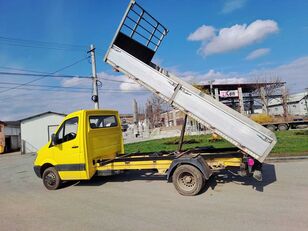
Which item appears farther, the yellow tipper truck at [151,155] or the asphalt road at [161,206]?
the yellow tipper truck at [151,155]

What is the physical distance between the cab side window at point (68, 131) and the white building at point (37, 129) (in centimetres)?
2748

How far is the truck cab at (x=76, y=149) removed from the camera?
8.37 metres

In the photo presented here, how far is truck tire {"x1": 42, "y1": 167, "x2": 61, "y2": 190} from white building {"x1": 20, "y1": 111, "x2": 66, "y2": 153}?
1067 inches

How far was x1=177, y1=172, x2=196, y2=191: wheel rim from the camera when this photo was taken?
7114 mm

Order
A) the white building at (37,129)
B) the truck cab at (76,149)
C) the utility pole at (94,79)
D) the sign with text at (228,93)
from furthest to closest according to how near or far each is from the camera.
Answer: the sign with text at (228,93) < the white building at (37,129) < the utility pole at (94,79) < the truck cab at (76,149)

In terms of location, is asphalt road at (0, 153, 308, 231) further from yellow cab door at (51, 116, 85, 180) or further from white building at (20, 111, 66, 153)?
white building at (20, 111, 66, 153)

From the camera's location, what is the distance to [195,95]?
7.37 metres

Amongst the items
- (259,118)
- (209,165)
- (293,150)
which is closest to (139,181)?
(209,165)

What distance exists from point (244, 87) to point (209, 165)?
1941 inches

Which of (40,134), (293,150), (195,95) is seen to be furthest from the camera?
(40,134)

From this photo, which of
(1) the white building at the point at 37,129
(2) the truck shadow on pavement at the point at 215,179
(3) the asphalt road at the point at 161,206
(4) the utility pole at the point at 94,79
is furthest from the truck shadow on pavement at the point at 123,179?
(1) the white building at the point at 37,129

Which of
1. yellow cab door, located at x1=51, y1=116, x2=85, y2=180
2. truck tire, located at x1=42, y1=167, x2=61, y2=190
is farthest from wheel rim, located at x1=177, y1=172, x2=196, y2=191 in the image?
truck tire, located at x1=42, y1=167, x2=61, y2=190

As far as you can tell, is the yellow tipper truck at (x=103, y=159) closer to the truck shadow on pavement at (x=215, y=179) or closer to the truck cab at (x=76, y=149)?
the truck cab at (x=76, y=149)

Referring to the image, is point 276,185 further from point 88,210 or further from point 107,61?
point 107,61
